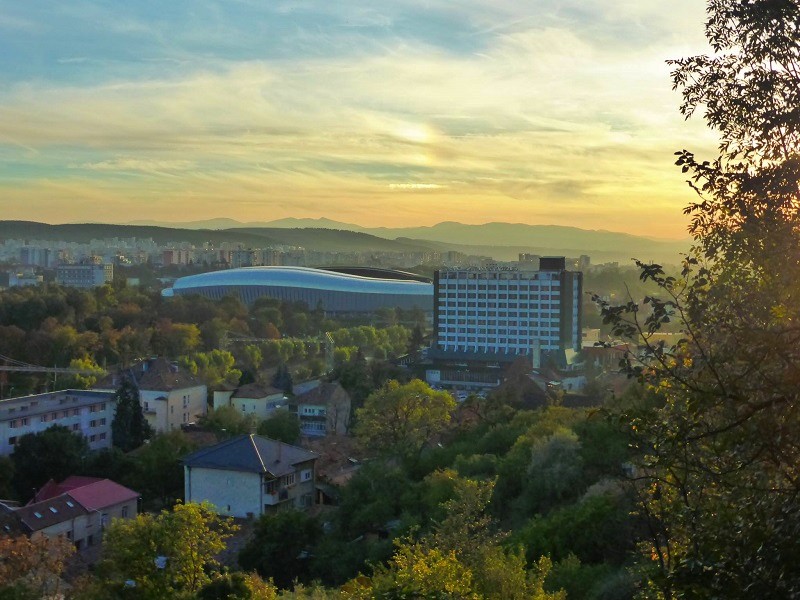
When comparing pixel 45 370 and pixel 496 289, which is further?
pixel 496 289

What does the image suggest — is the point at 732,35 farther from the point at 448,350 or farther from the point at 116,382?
the point at 448,350

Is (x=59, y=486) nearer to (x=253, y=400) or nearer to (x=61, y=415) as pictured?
(x=61, y=415)

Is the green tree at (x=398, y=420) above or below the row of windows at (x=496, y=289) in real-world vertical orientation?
below

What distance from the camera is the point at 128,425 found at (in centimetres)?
1917

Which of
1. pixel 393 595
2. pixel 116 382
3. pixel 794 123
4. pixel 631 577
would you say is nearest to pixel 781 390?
pixel 794 123

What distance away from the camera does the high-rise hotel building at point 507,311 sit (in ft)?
115

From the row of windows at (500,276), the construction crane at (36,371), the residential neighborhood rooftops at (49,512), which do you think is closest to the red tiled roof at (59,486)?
the residential neighborhood rooftops at (49,512)

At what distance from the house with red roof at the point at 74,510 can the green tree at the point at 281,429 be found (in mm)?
4393

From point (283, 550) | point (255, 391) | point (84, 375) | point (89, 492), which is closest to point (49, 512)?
point (89, 492)

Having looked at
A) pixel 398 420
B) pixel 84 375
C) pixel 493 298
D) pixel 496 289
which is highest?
pixel 496 289

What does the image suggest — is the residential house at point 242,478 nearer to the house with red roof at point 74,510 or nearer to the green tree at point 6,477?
the house with red roof at point 74,510

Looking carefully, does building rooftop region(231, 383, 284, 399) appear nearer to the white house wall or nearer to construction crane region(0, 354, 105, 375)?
construction crane region(0, 354, 105, 375)

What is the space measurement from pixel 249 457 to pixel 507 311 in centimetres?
2263

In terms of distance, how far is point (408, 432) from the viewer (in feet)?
55.1
